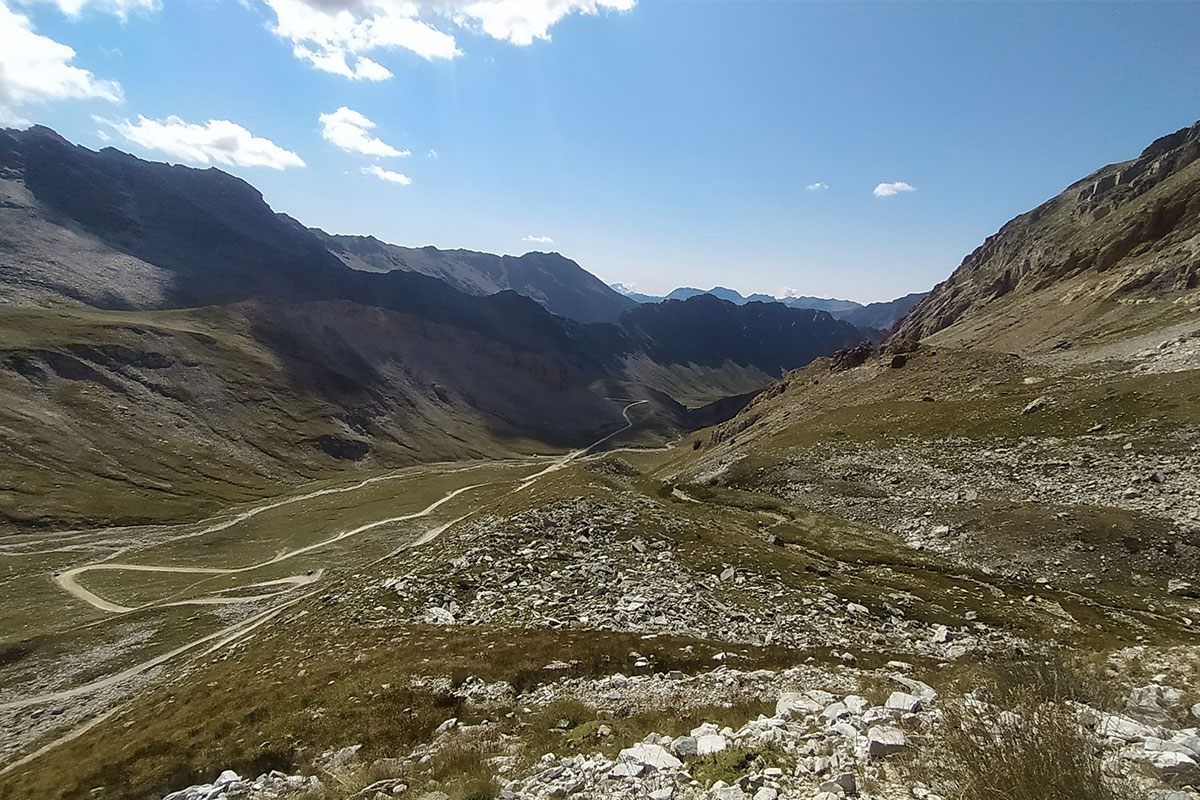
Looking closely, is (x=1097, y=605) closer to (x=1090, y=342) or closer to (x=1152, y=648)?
(x=1152, y=648)

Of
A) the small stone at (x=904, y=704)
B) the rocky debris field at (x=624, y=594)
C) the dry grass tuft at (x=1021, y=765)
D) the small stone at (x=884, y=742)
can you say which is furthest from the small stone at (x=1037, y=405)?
the small stone at (x=884, y=742)

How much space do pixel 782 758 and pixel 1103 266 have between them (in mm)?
154176

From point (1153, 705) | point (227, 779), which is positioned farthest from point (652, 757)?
point (227, 779)

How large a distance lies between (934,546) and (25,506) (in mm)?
144376

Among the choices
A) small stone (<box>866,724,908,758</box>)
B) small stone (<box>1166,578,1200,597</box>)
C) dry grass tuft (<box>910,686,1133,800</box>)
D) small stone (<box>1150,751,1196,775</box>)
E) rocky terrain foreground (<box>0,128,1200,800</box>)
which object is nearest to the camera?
dry grass tuft (<box>910,686,1133,800</box>)

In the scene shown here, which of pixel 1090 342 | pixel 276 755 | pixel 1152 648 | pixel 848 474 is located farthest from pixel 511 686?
pixel 1090 342

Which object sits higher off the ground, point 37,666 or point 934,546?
point 934,546

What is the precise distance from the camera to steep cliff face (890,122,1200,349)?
8706cm

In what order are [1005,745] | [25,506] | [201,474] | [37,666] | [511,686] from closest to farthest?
1. [1005,745]
2. [511,686]
3. [37,666]
4. [25,506]
5. [201,474]

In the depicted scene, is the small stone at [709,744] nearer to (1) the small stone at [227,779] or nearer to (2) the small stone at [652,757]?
(2) the small stone at [652,757]

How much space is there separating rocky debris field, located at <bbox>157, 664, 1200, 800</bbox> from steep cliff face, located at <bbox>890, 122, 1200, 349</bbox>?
94.1m

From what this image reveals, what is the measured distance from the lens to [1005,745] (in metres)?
8.33

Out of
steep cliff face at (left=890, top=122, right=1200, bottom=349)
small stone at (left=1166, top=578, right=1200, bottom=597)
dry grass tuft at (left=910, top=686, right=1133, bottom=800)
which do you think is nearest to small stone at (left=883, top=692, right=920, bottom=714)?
→ dry grass tuft at (left=910, top=686, right=1133, bottom=800)

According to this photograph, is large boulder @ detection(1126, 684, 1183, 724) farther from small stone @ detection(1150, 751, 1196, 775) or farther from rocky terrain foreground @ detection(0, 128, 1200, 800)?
small stone @ detection(1150, 751, 1196, 775)
